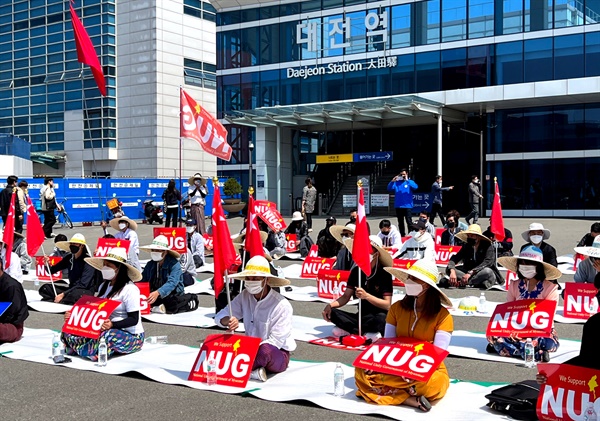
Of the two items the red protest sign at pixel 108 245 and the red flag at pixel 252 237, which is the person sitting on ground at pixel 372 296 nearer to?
the red flag at pixel 252 237

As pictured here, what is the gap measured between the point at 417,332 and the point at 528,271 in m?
2.35

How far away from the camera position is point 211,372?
7.21 metres

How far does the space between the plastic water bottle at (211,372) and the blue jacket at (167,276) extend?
4.22 m

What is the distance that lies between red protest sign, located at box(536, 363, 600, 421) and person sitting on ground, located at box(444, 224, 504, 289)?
8.09m

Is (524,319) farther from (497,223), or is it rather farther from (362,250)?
(497,223)

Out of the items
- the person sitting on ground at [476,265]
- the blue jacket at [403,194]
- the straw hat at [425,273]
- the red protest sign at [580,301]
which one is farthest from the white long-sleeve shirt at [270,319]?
the blue jacket at [403,194]

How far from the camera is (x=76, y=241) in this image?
42.8 ft

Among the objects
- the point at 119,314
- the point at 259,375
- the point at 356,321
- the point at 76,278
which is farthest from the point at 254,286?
the point at 76,278

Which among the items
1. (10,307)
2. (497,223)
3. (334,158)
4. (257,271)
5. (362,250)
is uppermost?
(334,158)

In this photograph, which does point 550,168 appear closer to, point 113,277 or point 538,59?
point 538,59

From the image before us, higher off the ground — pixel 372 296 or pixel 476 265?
pixel 372 296

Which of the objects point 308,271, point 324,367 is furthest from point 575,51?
point 324,367

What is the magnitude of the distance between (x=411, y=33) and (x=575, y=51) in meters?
7.86

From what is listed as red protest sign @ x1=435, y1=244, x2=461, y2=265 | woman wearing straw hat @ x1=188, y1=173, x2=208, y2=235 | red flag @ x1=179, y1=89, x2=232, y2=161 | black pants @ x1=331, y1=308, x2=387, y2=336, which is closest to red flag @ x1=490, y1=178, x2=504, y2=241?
red protest sign @ x1=435, y1=244, x2=461, y2=265
